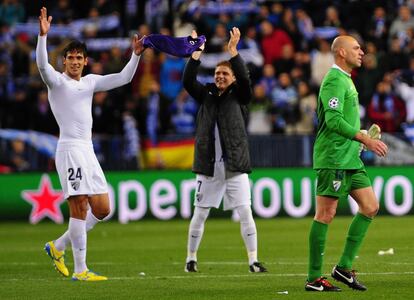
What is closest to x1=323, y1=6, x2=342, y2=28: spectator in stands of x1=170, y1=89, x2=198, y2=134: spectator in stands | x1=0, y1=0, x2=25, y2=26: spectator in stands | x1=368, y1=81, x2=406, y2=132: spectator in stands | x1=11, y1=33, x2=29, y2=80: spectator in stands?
x1=368, y1=81, x2=406, y2=132: spectator in stands

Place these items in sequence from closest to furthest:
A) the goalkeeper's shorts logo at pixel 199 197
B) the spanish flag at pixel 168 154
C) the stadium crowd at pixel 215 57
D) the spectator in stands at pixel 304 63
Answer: the goalkeeper's shorts logo at pixel 199 197 < the spanish flag at pixel 168 154 < the stadium crowd at pixel 215 57 < the spectator in stands at pixel 304 63

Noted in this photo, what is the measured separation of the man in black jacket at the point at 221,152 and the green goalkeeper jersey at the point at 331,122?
8.85 feet

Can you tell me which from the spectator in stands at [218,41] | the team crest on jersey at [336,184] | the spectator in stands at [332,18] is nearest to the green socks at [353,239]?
the team crest on jersey at [336,184]

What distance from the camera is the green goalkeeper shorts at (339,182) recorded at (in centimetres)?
1091

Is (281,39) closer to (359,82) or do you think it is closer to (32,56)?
(359,82)

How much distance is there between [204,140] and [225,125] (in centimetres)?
30

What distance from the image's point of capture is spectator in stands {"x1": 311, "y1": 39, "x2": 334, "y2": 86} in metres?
25.6

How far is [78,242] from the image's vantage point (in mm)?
12656

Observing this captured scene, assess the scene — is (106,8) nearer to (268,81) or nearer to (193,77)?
(268,81)

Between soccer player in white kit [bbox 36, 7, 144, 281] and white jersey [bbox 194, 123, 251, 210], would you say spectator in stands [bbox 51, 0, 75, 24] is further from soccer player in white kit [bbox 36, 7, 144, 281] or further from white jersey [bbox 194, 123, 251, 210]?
soccer player in white kit [bbox 36, 7, 144, 281]

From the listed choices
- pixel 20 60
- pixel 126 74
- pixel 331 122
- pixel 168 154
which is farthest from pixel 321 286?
pixel 20 60

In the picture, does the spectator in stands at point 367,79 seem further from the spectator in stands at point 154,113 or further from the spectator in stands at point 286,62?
the spectator in stands at point 154,113

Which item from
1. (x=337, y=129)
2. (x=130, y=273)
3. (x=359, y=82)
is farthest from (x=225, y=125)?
(x=359, y=82)

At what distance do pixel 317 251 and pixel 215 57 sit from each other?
620 inches
